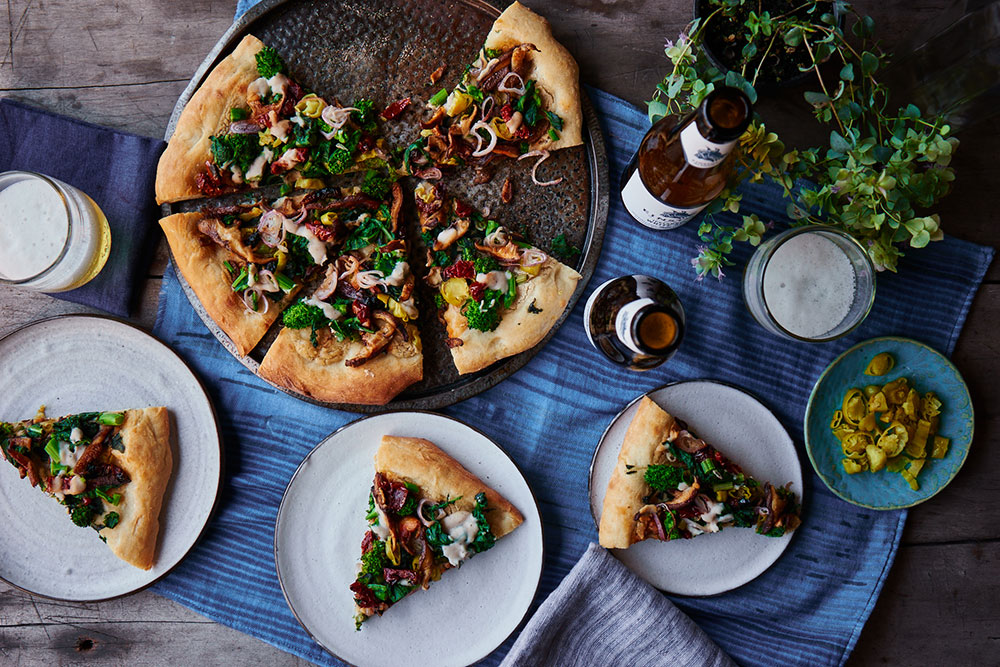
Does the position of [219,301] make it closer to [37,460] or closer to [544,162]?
[37,460]

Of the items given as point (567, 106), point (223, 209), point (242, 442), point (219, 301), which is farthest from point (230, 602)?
point (567, 106)

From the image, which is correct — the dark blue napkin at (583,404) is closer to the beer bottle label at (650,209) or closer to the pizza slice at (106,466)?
the beer bottle label at (650,209)

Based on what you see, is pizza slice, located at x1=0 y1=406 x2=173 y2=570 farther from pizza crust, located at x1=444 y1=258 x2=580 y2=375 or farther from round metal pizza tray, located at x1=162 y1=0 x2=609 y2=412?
pizza crust, located at x1=444 y1=258 x2=580 y2=375

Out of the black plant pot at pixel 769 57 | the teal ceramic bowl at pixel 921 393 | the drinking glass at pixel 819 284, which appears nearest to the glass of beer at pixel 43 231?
the black plant pot at pixel 769 57

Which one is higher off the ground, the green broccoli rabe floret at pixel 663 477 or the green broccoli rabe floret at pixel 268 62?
the green broccoli rabe floret at pixel 268 62

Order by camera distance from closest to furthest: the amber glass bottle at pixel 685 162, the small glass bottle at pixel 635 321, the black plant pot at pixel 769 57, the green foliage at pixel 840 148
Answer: the amber glass bottle at pixel 685 162 → the green foliage at pixel 840 148 → the small glass bottle at pixel 635 321 → the black plant pot at pixel 769 57
